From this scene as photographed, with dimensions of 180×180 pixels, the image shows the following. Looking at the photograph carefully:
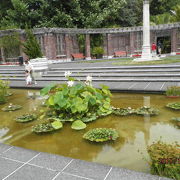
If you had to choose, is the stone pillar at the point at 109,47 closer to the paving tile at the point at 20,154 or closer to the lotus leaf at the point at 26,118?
the lotus leaf at the point at 26,118

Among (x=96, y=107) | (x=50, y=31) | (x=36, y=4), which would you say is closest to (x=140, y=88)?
(x=96, y=107)

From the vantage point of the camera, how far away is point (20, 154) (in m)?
4.26

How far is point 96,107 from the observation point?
6.99 metres

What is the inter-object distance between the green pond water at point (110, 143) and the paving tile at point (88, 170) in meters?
0.52

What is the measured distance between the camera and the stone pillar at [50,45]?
24.3m

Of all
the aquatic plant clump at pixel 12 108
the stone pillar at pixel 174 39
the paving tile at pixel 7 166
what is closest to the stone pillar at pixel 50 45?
the stone pillar at pixel 174 39

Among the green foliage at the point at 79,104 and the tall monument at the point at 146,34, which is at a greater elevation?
the tall monument at the point at 146,34

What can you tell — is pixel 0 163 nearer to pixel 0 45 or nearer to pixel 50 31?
pixel 50 31

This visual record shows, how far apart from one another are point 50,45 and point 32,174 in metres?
22.2

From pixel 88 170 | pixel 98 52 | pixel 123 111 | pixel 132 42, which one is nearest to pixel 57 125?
pixel 123 111

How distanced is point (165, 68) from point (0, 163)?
457 inches

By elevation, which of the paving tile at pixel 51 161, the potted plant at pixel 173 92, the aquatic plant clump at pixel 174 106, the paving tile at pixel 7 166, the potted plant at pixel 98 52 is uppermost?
the potted plant at pixel 98 52

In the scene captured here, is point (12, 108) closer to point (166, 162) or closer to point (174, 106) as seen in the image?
point (174, 106)

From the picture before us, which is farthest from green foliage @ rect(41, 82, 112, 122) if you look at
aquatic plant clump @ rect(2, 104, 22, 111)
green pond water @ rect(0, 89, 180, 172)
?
aquatic plant clump @ rect(2, 104, 22, 111)
